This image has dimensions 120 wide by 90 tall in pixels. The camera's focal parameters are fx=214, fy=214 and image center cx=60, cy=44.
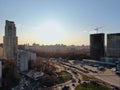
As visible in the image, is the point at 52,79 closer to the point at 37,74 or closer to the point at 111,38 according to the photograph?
the point at 37,74

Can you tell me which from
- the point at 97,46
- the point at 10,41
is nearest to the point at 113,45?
the point at 97,46

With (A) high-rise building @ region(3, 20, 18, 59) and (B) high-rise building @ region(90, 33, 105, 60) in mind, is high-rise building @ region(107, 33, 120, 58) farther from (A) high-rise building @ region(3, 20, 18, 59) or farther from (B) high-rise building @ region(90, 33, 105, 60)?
(A) high-rise building @ region(3, 20, 18, 59)

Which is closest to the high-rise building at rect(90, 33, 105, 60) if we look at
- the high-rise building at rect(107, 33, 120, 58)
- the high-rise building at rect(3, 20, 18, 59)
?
the high-rise building at rect(107, 33, 120, 58)

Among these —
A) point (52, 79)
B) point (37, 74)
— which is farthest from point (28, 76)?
point (52, 79)

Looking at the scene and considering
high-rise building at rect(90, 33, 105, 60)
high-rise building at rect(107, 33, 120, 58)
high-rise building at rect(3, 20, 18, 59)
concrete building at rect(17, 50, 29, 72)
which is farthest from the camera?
high-rise building at rect(90, 33, 105, 60)

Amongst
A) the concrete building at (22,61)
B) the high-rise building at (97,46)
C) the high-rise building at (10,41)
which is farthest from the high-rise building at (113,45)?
the concrete building at (22,61)
